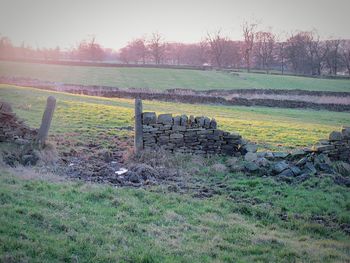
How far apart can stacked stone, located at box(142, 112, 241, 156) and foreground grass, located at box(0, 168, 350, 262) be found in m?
3.38

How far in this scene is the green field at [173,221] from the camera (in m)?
5.50

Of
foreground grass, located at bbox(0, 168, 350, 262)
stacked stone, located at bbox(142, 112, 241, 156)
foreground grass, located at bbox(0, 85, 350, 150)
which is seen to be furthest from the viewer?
foreground grass, located at bbox(0, 85, 350, 150)

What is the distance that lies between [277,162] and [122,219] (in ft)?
20.3

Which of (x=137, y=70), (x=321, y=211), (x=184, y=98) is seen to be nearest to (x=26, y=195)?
(x=321, y=211)

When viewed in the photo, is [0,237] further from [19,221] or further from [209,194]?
[209,194]

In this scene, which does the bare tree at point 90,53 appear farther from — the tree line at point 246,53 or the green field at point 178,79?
the green field at point 178,79

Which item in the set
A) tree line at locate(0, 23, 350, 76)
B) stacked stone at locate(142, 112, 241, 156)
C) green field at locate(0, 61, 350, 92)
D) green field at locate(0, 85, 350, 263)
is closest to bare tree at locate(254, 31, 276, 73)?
tree line at locate(0, 23, 350, 76)

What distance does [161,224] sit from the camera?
6750 mm

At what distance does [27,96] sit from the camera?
23062mm

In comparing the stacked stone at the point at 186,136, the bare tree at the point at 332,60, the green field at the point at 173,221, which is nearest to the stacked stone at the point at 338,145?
the green field at the point at 173,221

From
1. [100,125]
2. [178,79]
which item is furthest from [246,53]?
[100,125]

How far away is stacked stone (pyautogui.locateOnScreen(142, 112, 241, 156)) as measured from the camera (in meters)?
12.3

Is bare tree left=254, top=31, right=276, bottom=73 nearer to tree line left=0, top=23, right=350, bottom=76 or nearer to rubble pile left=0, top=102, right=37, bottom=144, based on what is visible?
tree line left=0, top=23, right=350, bottom=76

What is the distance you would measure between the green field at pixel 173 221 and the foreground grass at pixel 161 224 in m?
0.01
